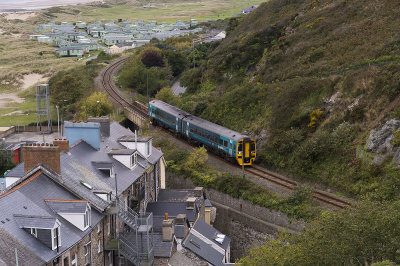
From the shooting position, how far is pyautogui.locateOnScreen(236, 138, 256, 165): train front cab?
48.4 m

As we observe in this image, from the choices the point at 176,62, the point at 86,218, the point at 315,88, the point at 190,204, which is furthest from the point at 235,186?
the point at 176,62

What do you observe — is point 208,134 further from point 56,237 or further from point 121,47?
point 121,47

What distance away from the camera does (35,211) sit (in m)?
24.3

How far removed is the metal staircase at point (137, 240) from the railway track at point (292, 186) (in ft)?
50.9

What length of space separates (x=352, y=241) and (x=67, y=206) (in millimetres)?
13059

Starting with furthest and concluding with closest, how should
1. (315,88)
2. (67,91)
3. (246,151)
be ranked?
(67,91), (315,88), (246,151)

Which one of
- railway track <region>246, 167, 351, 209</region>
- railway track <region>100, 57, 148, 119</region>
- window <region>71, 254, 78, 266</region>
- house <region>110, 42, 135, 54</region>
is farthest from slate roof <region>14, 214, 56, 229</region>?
house <region>110, 42, 135, 54</region>

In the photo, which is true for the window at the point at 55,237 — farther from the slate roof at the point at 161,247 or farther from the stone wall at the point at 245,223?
the stone wall at the point at 245,223

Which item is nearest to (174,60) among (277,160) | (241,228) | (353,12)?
(353,12)

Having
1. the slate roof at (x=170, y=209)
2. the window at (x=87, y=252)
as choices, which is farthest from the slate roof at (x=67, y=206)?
the slate roof at (x=170, y=209)

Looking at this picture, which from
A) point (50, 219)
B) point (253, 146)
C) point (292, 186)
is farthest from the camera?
point (253, 146)

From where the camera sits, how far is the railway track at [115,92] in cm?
7869

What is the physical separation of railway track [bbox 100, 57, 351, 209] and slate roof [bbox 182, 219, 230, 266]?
8836mm

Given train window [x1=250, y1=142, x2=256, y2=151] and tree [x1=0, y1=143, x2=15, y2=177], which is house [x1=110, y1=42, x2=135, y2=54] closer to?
tree [x1=0, y1=143, x2=15, y2=177]
